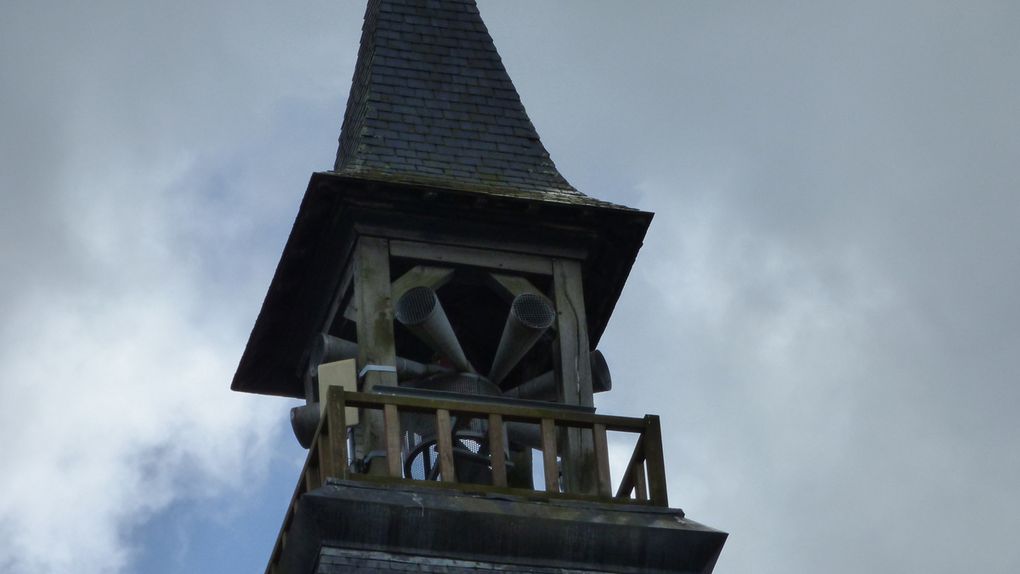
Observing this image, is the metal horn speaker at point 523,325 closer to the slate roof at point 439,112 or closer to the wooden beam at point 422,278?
the wooden beam at point 422,278

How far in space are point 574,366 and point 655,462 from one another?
178cm

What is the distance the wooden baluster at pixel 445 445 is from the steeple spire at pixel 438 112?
9.71ft

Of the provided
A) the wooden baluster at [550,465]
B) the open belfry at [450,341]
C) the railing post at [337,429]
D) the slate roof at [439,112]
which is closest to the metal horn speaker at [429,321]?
the open belfry at [450,341]

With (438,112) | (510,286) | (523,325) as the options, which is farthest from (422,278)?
(438,112)

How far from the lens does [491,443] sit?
2214 cm

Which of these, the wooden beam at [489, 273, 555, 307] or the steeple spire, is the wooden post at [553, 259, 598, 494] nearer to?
the wooden beam at [489, 273, 555, 307]

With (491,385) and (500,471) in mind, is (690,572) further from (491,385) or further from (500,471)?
(491,385)

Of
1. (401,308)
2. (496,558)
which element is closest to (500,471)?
(496,558)

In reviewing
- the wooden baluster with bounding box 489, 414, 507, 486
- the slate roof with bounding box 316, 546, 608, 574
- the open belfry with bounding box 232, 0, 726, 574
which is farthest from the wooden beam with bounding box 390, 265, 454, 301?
the slate roof with bounding box 316, 546, 608, 574

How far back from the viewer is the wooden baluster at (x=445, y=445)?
72.1 feet

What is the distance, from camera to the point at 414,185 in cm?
2425

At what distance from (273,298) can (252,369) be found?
1380mm

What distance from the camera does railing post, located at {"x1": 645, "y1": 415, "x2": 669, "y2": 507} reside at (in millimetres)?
22469

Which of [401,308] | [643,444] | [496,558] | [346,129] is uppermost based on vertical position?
[346,129]
